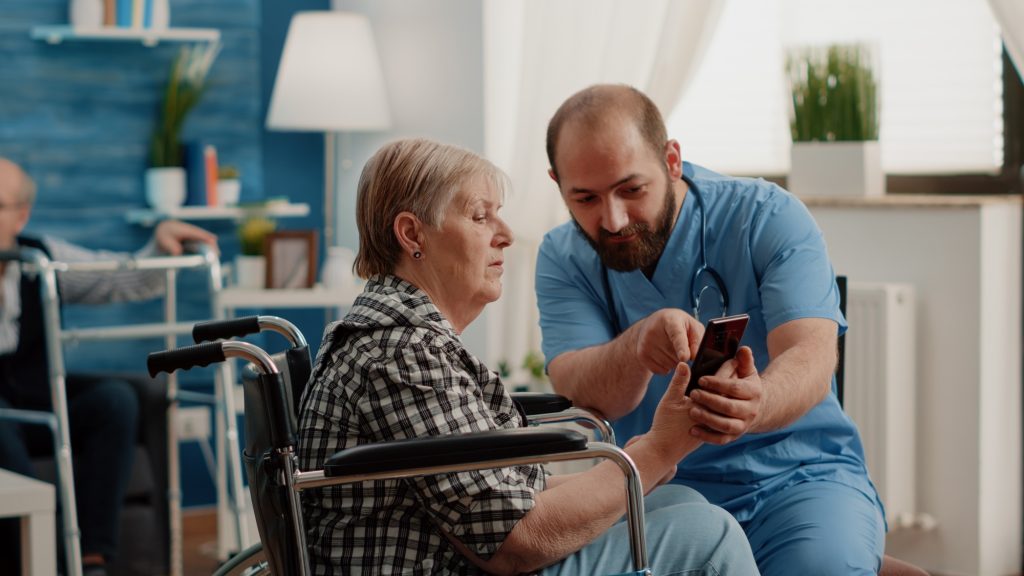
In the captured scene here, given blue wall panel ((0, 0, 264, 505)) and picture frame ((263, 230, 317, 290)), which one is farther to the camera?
blue wall panel ((0, 0, 264, 505))

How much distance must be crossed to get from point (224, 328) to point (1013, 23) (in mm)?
1690

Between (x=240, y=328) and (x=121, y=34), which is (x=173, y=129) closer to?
(x=121, y=34)

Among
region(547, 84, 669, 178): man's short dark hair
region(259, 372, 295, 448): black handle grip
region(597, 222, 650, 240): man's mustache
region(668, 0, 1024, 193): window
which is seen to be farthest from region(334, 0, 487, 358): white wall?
region(259, 372, 295, 448): black handle grip

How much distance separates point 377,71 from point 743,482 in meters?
2.55

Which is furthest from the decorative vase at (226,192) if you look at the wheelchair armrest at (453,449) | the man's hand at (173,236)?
the wheelchair armrest at (453,449)

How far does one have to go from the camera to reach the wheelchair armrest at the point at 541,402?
6.26 feet

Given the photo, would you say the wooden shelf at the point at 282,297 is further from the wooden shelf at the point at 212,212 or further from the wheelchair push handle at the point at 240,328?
the wheelchair push handle at the point at 240,328

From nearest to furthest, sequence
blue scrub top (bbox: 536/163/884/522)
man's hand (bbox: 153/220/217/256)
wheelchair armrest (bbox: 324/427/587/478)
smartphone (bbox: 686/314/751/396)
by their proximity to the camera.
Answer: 1. wheelchair armrest (bbox: 324/427/587/478)
2. smartphone (bbox: 686/314/751/396)
3. blue scrub top (bbox: 536/163/884/522)
4. man's hand (bbox: 153/220/217/256)

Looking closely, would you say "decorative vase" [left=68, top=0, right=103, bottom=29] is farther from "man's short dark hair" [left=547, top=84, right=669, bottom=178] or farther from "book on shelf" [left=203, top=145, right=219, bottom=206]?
"man's short dark hair" [left=547, top=84, right=669, bottom=178]

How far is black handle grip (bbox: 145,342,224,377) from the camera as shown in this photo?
157 centimetres

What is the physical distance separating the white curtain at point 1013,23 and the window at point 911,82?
1.93ft

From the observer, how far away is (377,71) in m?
4.21

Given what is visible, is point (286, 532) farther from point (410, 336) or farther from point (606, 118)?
point (606, 118)

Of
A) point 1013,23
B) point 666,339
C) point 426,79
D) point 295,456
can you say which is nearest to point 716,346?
point 666,339
